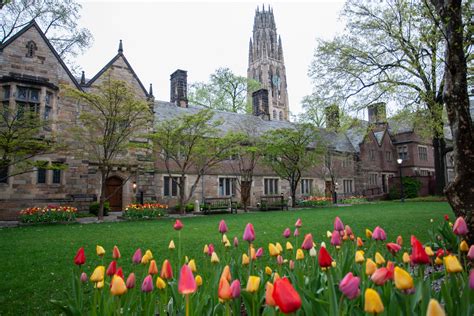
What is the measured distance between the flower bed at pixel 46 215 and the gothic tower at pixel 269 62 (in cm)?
5545

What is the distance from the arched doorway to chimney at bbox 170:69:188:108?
1044 cm

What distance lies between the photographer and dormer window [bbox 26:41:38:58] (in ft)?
63.1

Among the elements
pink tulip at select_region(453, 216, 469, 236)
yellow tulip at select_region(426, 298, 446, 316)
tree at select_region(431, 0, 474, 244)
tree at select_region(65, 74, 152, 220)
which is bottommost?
yellow tulip at select_region(426, 298, 446, 316)

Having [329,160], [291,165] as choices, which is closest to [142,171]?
[291,165]

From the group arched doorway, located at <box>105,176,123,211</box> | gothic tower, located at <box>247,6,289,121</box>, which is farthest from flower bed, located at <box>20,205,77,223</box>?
gothic tower, located at <box>247,6,289,121</box>

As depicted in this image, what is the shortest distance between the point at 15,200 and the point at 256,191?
62.2ft

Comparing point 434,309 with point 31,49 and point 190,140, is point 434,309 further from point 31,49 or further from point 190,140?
point 31,49

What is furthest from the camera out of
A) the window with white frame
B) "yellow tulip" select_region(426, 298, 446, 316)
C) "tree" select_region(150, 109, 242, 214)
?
the window with white frame

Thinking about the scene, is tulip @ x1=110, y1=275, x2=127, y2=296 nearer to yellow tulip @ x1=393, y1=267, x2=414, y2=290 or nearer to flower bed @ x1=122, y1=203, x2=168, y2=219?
yellow tulip @ x1=393, y1=267, x2=414, y2=290

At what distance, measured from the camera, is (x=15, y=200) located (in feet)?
58.9

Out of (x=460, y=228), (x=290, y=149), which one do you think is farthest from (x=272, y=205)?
(x=460, y=228)

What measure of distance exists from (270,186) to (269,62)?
151ft

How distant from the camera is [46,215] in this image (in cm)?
1542

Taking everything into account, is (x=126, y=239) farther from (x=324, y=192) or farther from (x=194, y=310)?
(x=324, y=192)
